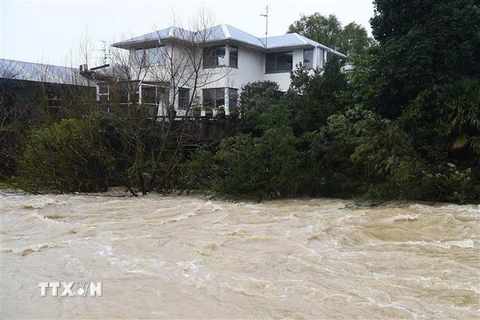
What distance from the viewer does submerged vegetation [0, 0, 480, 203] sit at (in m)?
14.3

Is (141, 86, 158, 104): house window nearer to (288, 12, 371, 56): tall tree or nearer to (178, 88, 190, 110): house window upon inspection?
(178, 88, 190, 110): house window

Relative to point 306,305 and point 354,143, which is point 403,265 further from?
point 354,143

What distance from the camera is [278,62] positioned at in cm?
3275

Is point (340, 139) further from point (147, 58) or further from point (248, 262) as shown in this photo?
point (248, 262)

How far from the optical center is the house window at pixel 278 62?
106ft

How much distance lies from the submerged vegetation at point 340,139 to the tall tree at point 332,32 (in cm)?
2358

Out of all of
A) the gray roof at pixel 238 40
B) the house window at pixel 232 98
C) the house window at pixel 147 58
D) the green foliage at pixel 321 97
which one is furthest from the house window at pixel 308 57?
the house window at pixel 147 58

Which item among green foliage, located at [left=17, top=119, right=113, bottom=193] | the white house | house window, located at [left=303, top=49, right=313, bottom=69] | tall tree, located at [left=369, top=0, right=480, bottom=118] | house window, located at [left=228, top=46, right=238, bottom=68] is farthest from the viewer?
house window, located at [left=303, top=49, right=313, bottom=69]

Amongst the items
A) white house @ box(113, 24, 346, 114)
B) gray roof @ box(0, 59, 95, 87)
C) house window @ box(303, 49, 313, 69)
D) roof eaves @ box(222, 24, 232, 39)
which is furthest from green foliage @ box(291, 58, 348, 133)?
house window @ box(303, 49, 313, 69)

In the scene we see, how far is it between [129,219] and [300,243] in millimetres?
4990

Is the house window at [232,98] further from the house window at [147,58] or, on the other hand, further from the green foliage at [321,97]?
the green foliage at [321,97]

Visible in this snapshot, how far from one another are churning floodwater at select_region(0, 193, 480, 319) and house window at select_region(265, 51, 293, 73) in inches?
771

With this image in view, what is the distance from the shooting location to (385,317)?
606 cm

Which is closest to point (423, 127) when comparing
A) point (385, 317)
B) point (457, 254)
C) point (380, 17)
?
point (380, 17)
